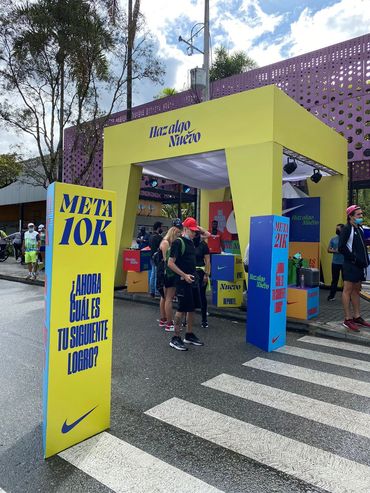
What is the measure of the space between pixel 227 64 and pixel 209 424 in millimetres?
23103

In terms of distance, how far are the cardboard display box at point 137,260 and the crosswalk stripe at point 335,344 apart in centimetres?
513

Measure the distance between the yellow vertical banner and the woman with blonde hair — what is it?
268cm

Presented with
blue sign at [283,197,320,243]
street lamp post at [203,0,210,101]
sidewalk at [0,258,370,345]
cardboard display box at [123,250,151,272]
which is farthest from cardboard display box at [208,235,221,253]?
street lamp post at [203,0,210,101]

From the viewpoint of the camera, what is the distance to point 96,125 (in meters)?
17.2

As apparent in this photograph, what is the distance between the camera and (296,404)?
371 cm

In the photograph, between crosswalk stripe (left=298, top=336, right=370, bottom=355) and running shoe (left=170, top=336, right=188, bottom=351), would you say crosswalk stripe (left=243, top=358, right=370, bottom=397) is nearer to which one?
running shoe (left=170, top=336, right=188, bottom=351)

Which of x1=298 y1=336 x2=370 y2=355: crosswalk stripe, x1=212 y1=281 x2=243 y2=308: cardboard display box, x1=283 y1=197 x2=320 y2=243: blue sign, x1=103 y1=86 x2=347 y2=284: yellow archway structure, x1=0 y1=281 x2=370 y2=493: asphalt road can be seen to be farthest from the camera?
x1=283 y1=197 x2=320 y2=243: blue sign

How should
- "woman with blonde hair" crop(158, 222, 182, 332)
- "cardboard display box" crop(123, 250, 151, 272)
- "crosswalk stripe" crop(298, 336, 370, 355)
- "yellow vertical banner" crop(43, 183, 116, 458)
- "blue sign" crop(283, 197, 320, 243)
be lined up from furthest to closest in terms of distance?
"blue sign" crop(283, 197, 320, 243), "cardboard display box" crop(123, 250, 151, 272), "woman with blonde hair" crop(158, 222, 182, 332), "crosswalk stripe" crop(298, 336, 370, 355), "yellow vertical banner" crop(43, 183, 116, 458)

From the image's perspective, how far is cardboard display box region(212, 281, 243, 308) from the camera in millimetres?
8281

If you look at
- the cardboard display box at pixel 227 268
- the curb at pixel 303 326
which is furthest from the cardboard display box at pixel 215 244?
the cardboard display box at pixel 227 268

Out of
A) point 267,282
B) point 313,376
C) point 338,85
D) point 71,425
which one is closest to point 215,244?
point 338,85

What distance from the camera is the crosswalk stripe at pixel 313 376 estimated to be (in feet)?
13.6

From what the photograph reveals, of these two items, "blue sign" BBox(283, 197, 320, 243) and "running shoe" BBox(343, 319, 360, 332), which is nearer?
"running shoe" BBox(343, 319, 360, 332)

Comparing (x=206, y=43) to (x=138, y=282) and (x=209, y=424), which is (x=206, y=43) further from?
(x=209, y=424)
